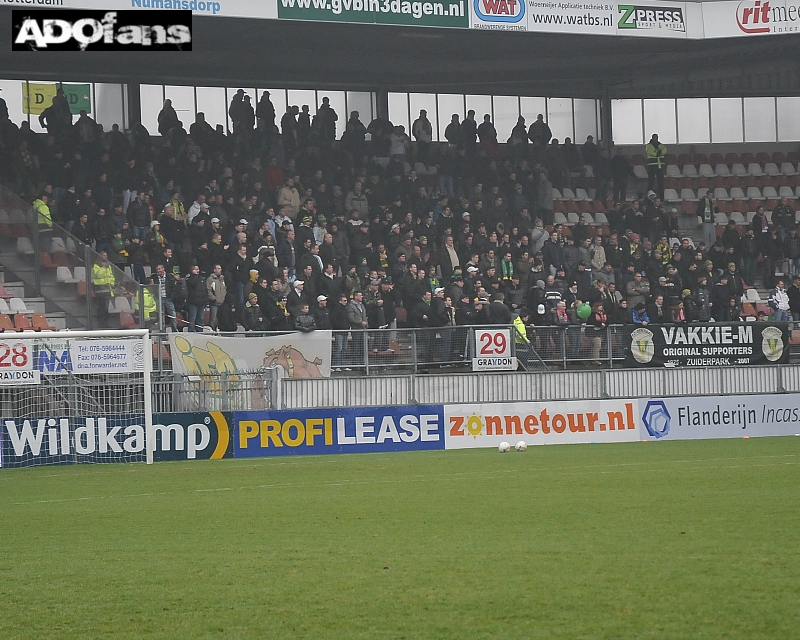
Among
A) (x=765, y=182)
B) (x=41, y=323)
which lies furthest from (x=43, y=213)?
(x=765, y=182)

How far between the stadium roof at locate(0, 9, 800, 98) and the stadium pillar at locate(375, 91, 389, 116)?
179mm

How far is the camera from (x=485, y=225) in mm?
30250

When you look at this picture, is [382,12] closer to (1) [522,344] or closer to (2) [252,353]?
(1) [522,344]

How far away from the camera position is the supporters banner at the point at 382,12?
26.7 metres

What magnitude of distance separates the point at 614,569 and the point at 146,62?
88.6ft

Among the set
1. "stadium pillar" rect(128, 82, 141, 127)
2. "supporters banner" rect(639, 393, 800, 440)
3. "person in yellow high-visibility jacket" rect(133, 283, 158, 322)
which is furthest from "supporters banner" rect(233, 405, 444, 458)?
"stadium pillar" rect(128, 82, 141, 127)

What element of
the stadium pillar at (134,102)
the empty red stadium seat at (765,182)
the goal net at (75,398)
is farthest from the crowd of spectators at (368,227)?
the goal net at (75,398)

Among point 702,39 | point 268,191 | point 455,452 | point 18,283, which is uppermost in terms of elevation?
point 702,39

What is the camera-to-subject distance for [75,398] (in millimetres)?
19281

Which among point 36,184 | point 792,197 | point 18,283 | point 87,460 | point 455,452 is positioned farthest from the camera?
point 792,197

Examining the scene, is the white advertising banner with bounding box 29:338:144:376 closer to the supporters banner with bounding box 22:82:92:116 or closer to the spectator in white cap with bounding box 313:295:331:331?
the spectator in white cap with bounding box 313:295:331:331

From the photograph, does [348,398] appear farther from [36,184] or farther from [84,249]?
[36,184]

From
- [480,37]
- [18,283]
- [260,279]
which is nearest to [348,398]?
[260,279]

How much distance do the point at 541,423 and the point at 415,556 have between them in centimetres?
1476
